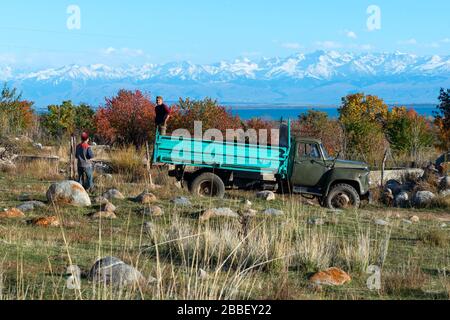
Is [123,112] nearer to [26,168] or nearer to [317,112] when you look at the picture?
[26,168]

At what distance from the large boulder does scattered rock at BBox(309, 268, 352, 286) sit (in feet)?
21.8

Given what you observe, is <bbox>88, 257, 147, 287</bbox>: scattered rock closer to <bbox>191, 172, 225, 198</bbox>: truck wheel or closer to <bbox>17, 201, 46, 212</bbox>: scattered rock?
<bbox>17, 201, 46, 212</bbox>: scattered rock

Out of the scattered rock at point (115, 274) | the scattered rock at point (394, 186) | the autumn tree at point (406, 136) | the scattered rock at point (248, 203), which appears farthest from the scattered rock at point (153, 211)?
the autumn tree at point (406, 136)

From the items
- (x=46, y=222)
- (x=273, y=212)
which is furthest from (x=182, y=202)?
(x=46, y=222)

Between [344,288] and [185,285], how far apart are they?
190 cm

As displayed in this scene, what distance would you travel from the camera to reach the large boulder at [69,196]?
45.6ft

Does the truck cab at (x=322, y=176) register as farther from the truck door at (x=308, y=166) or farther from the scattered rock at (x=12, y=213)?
the scattered rock at (x=12, y=213)

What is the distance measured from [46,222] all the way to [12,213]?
117 centimetres

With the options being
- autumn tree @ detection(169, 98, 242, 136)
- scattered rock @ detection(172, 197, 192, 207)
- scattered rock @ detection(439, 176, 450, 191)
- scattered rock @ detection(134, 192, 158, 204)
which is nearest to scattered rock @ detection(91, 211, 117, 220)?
scattered rock @ detection(134, 192, 158, 204)

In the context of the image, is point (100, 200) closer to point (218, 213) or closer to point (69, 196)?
point (69, 196)

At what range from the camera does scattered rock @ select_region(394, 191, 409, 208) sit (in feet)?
64.8
